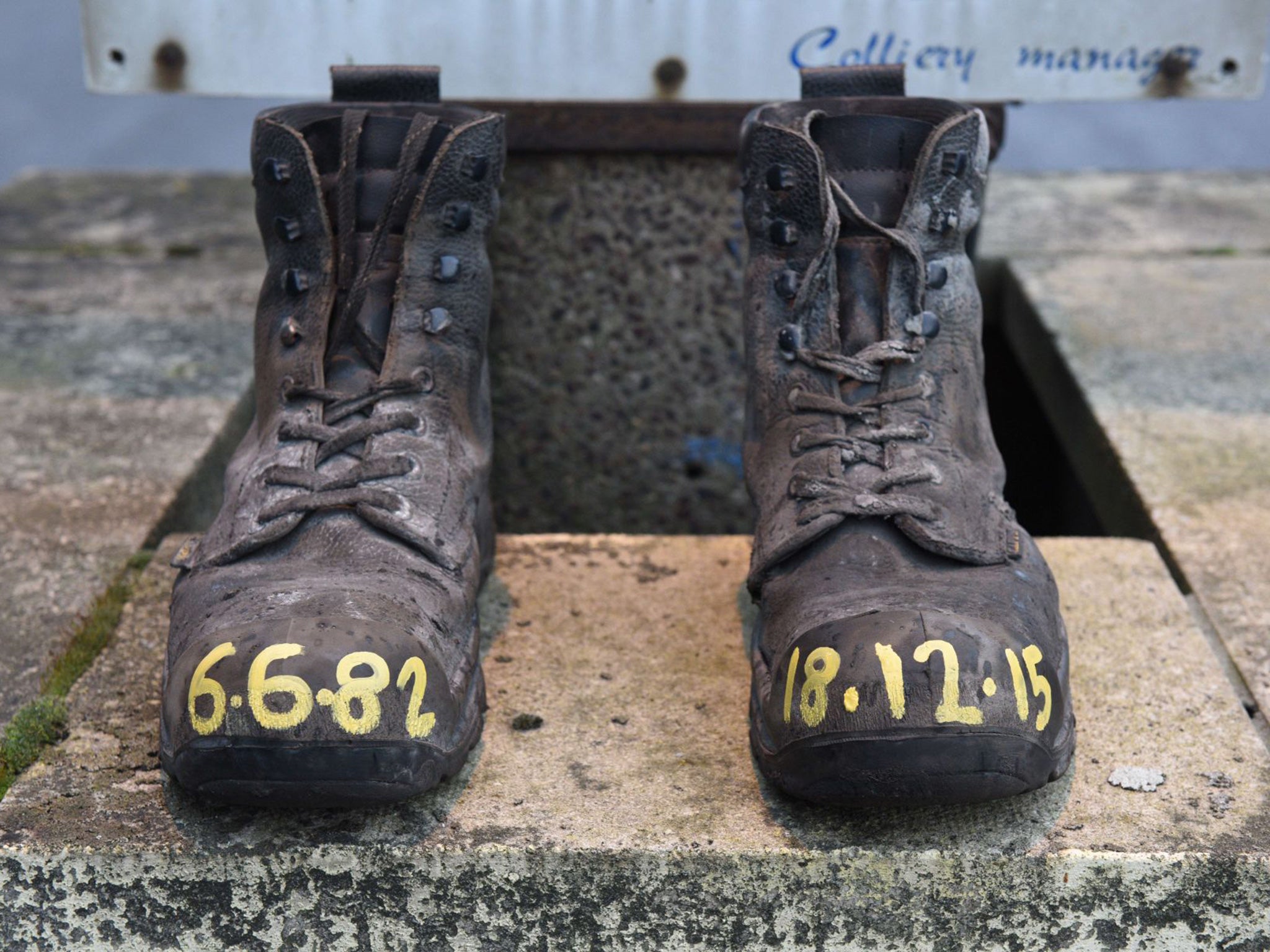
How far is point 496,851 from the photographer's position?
3.72 ft

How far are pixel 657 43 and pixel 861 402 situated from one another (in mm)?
816

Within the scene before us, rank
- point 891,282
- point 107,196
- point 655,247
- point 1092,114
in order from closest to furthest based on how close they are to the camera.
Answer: point 891,282
point 655,247
point 107,196
point 1092,114

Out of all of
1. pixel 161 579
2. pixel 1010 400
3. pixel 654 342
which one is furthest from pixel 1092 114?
pixel 161 579

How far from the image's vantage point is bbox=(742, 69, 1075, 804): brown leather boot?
109 cm

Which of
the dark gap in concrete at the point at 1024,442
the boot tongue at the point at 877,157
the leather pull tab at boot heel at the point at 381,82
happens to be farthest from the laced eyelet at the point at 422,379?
the dark gap in concrete at the point at 1024,442

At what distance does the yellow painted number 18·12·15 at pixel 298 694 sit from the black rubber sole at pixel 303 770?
15mm

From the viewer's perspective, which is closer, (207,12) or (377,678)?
(377,678)

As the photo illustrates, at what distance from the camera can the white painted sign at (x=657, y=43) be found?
6.25 feet

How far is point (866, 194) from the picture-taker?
1390 mm

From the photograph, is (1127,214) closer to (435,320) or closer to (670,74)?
(670,74)

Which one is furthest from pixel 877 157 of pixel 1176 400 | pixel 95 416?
pixel 95 416

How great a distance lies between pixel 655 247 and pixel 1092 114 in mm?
3033

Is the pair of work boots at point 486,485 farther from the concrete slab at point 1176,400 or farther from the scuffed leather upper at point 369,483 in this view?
the concrete slab at point 1176,400

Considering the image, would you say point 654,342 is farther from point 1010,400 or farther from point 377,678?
point 377,678
